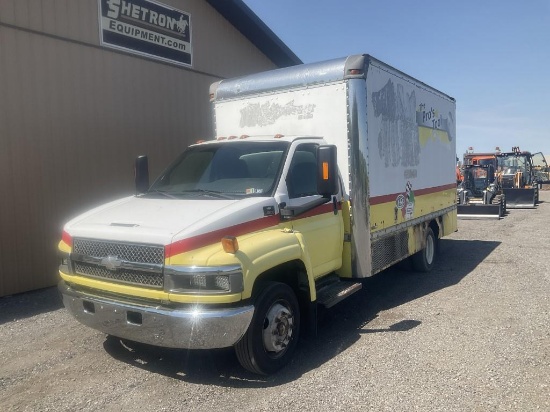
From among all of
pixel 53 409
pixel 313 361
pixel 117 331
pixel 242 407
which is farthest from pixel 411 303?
pixel 53 409

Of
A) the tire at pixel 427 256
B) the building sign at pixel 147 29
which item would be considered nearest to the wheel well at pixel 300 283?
the tire at pixel 427 256

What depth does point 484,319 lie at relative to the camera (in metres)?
Answer: 5.97

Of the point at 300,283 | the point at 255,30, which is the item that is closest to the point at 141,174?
the point at 300,283

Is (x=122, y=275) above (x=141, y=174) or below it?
below

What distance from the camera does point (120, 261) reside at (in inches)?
165

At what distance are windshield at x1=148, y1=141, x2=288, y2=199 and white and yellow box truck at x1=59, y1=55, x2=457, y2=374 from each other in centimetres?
2

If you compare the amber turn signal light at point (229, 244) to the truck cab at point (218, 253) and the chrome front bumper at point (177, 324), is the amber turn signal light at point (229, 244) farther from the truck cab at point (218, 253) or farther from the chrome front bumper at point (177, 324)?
the chrome front bumper at point (177, 324)

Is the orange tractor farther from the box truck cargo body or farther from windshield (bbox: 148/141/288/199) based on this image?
windshield (bbox: 148/141/288/199)

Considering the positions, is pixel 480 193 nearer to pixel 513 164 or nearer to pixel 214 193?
pixel 513 164

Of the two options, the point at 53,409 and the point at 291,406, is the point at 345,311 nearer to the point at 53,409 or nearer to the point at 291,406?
the point at 291,406

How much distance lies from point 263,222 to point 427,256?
5.32 metres

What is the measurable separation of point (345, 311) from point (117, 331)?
10.7 ft

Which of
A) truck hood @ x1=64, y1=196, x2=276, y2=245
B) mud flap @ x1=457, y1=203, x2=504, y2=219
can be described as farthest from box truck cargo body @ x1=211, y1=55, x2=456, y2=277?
mud flap @ x1=457, y1=203, x2=504, y2=219

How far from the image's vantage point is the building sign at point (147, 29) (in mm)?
8805
